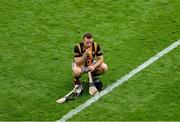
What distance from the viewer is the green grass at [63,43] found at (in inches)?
550

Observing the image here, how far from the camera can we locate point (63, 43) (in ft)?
54.6

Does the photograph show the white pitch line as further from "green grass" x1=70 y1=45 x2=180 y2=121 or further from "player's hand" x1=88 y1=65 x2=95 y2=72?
"player's hand" x1=88 y1=65 x2=95 y2=72

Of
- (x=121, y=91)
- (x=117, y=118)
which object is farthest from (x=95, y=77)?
(x=117, y=118)

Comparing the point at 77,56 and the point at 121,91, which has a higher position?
the point at 77,56

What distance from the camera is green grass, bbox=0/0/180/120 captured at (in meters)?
14.0

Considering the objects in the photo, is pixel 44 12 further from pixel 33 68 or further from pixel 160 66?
pixel 160 66

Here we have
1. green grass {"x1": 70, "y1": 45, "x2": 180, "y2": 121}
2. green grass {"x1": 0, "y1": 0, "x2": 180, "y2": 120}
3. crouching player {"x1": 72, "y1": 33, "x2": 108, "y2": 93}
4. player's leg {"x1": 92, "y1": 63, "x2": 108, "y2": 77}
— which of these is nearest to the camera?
green grass {"x1": 70, "y1": 45, "x2": 180, "y2": 121}

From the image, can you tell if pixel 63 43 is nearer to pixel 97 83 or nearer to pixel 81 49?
pixel 81 49

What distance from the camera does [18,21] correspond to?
17.8 m

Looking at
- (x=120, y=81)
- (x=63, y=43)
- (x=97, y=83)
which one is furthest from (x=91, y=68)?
(x=63, y=43)

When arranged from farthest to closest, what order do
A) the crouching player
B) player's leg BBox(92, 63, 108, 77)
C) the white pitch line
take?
1. player's leg BBox(92, 63, 108, 77)
2. the crouching player
3. the white pitch line

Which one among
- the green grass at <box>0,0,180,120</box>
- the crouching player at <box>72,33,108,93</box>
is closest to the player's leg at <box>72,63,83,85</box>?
the crouching player at <box>72,33,108,93</box>

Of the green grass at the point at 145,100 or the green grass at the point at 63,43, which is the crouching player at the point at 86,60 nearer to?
the green grass at the point at 63,43

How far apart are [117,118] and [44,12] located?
585cm
